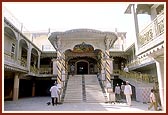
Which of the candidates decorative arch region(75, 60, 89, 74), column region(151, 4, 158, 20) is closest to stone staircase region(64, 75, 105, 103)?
column region(151, 4, 158, 20)

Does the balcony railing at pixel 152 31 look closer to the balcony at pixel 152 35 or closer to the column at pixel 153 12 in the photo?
the balcony at pixel 152 35

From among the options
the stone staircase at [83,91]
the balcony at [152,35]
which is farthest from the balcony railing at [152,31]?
the stone staircase at [83,91]

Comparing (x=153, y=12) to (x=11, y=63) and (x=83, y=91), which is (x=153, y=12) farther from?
(x=11, y=63)

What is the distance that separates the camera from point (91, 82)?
51.6 ft

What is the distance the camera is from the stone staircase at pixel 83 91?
1215 centimetres

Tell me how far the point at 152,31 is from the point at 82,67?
16.4 metres

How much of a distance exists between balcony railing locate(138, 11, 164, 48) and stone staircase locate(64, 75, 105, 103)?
17.4 ft

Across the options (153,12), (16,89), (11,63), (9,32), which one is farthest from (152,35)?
(16,89)

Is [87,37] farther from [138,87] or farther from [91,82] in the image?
[138,87]

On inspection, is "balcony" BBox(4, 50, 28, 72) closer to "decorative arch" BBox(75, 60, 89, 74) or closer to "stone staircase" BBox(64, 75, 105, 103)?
"stone staircase" BBox(64, 75, 105, 103)

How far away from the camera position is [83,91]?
13461 mm

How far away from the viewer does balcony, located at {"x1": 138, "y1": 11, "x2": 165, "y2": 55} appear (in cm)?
652

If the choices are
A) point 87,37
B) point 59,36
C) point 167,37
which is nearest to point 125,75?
point 87,37

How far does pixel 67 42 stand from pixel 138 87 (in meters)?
6.40
